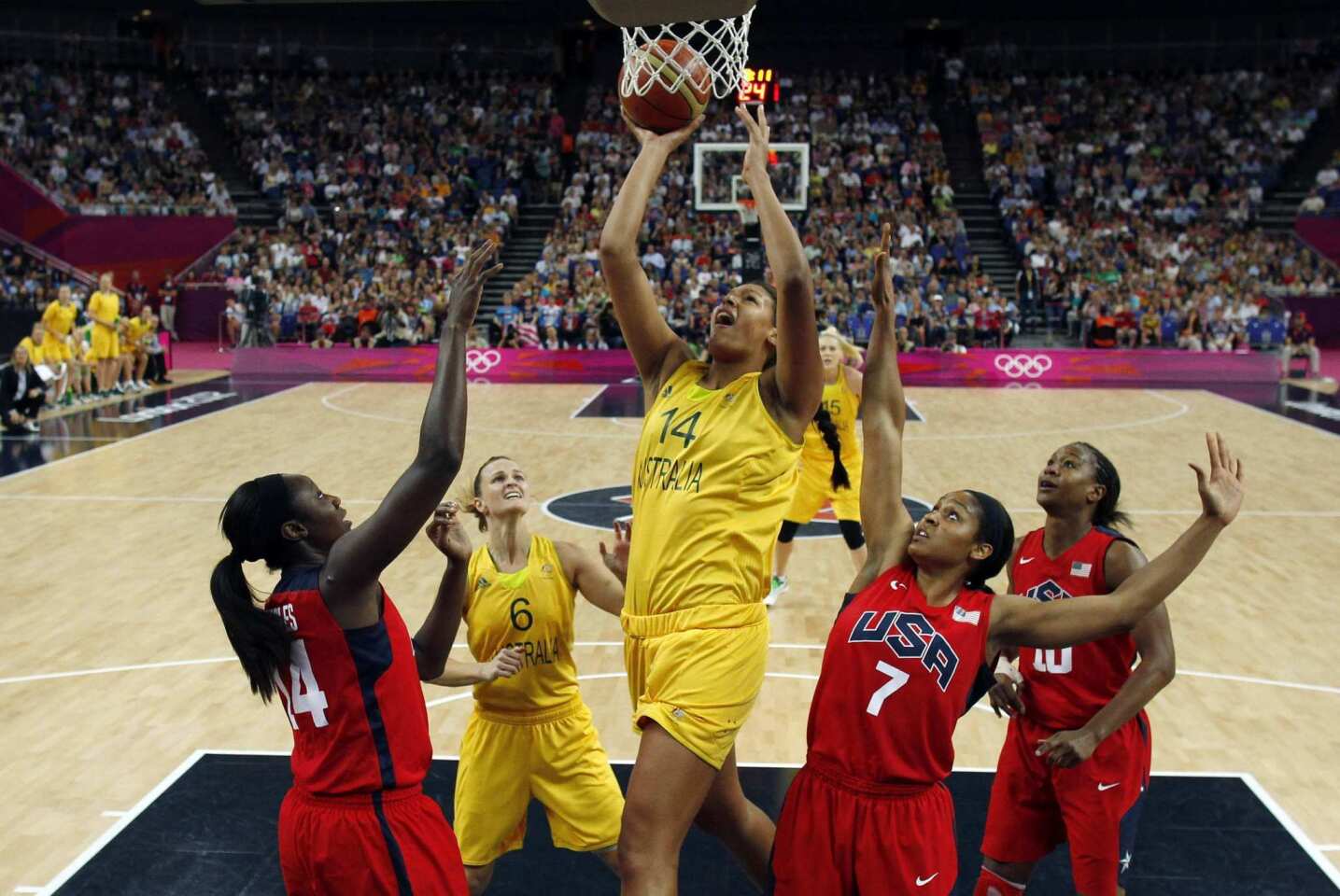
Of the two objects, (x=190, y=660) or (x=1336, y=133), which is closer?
(x=190, y=660)

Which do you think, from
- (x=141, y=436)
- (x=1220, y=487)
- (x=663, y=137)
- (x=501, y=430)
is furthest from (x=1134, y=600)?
(x=141, y=436)

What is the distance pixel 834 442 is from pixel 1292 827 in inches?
135

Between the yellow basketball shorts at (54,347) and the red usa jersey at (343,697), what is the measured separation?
1627cm

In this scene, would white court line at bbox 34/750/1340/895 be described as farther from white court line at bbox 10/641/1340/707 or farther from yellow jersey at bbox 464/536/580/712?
yellow jersey at bbox 464/536/580/712

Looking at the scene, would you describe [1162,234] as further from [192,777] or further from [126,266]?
[192,777]

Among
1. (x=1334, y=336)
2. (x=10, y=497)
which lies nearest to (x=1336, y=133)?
(x=1334, y=336)

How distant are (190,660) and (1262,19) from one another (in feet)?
103

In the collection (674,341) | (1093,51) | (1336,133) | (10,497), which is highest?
(1093,51)

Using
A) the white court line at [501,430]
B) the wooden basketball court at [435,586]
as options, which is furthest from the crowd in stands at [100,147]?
the wooden basketball court at [435,586]

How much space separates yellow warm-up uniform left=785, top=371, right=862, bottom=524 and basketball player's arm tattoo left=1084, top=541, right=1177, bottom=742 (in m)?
4.50

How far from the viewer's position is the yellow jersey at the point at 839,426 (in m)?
8.22

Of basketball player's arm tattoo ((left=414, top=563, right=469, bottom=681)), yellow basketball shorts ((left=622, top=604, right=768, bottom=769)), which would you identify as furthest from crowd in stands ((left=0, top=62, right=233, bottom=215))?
yellow basketball shorts ((left=622, top=604, right=768, bottom=769))

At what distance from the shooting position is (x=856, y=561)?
870 cm

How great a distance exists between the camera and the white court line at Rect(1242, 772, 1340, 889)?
15.4 feet
